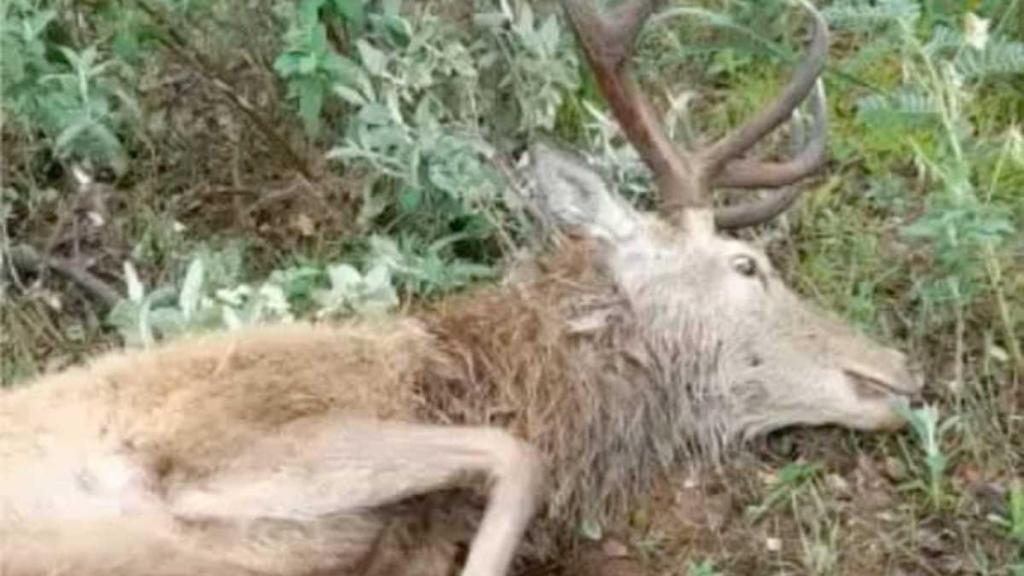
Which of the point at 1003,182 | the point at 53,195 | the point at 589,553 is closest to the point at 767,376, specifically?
the point at 589,553

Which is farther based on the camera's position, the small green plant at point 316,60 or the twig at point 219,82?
the twig at point 219,82

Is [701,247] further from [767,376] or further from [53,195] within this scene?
[53,195]

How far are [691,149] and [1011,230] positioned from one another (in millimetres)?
844

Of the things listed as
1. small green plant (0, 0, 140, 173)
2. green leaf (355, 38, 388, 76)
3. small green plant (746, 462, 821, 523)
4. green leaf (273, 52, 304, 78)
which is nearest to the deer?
small green plant (746, 462, 821, 523)

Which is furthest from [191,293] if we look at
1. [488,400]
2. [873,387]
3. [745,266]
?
[873,387]

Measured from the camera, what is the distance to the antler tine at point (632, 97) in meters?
6.79

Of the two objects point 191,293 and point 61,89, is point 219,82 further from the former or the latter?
point 191,293

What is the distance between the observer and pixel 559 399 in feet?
22.0

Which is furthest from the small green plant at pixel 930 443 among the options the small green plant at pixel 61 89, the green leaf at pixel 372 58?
the small green plant at pixel 61 89

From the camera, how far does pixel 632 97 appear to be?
22.6 feet

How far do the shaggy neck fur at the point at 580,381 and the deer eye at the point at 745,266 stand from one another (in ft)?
0.62

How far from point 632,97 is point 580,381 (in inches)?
27.4

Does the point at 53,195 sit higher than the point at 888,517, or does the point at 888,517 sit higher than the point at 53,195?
the point at 53,195

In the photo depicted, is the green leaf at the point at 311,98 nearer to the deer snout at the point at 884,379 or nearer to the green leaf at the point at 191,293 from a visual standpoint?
the green leaf at the point at 191,293
